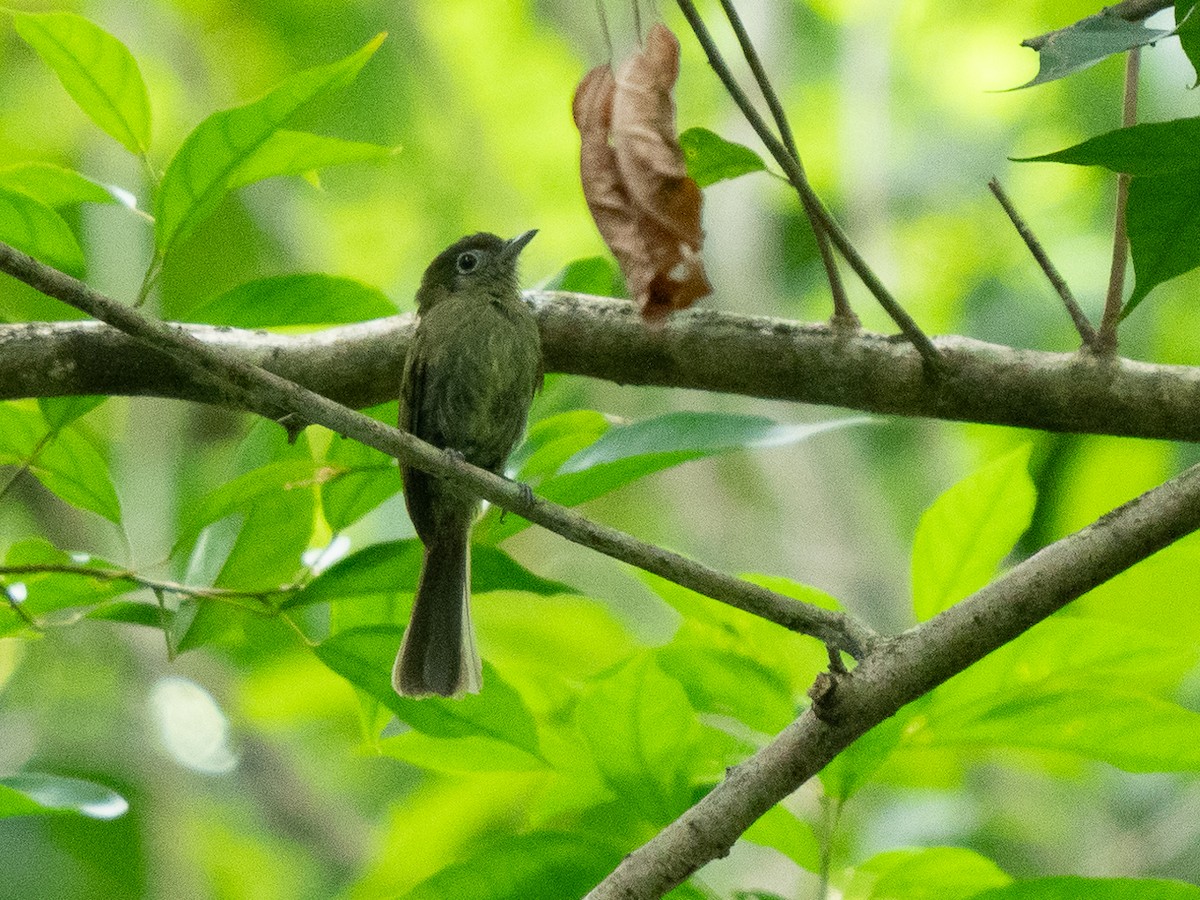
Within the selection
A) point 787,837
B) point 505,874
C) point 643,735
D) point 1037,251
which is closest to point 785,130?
point 1037,251

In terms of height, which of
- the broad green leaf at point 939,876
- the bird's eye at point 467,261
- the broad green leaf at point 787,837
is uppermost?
the bird's eye at point 467,261

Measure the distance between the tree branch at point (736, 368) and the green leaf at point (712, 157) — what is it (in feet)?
1.34

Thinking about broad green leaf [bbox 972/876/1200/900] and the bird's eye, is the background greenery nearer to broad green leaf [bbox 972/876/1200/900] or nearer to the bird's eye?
broad green leaf [bbox 972/876/1200/900]

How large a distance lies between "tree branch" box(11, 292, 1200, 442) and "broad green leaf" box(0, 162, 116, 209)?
0.77 feet

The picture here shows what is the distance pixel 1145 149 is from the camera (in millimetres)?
1589

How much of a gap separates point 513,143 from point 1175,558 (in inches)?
236

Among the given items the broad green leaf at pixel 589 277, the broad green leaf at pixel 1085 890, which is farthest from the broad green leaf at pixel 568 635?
the broad green leaf at pixel 1085 890

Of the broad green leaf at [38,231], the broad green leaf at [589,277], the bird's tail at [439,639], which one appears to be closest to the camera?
the broad green leaf at [38,231]

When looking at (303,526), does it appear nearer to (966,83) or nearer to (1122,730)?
(1122,730)

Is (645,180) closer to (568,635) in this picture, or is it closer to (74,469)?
(74,469)

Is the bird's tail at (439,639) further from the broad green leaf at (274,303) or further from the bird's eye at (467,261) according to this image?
the bird's eye at (467,261)

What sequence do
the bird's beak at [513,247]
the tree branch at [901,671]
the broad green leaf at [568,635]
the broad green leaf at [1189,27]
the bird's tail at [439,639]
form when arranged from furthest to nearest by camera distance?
1. the bird's beak at [513,247]
2. the broad green leaf at [568,635]
3. the bird's tail at [439,639]
4. the tree branch at [901,671]
5. the broad green leaf at [1189,27]

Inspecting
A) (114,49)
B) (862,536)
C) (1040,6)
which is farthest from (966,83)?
(114,49)

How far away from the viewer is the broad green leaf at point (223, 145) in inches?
80.7
